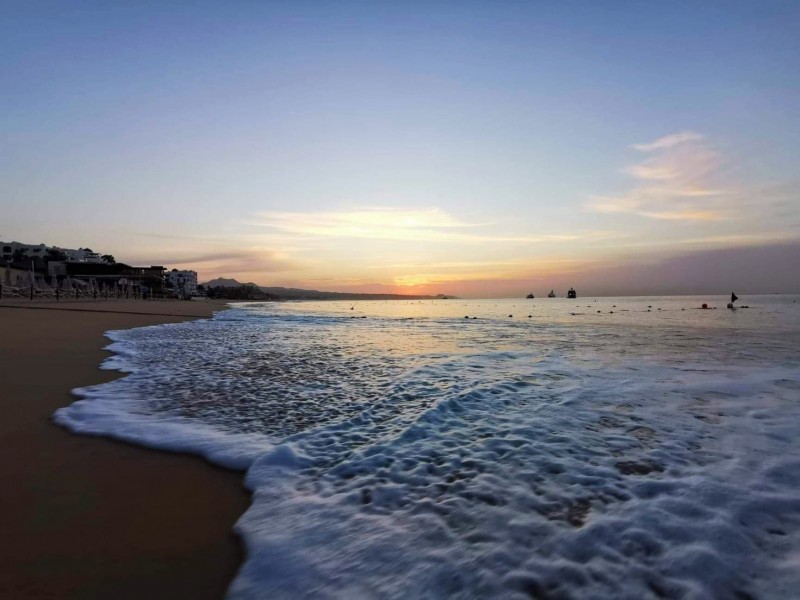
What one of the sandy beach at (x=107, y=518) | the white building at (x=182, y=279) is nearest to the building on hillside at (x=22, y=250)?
the white building at (x=182, y=279)

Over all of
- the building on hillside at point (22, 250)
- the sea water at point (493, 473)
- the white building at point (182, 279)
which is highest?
the building on hillside at point (22, 250)

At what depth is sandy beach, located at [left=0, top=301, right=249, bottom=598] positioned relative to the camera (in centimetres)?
253

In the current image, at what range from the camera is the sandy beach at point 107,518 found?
2529 mm

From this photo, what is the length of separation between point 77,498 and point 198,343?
12591mm

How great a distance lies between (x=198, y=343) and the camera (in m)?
15.3

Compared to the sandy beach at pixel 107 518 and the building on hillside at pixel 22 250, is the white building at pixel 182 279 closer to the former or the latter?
the building on hillside at pixel 22 250

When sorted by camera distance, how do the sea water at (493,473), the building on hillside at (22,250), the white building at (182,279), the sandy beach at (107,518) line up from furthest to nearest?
the white building at (182,279) < the building on hillside at (22,250) < the sea water at (493,473) < the sandy beach at (107,518)

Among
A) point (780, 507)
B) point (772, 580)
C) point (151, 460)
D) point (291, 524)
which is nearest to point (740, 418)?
point (780, 507)

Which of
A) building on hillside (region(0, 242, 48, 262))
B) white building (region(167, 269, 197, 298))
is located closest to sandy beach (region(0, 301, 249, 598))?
building on hillside (region(0, 242, 48, 262))

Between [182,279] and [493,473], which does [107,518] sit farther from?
[182,279]

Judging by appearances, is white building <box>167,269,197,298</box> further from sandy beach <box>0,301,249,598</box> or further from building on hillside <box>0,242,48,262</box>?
sandy beach <box>0,301,249,598</box>

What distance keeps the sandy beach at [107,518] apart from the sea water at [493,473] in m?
0.24

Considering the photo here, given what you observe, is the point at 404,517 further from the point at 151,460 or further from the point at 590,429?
the point at 590,429

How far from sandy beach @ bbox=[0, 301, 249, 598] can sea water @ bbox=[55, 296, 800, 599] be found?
24 centimetres
